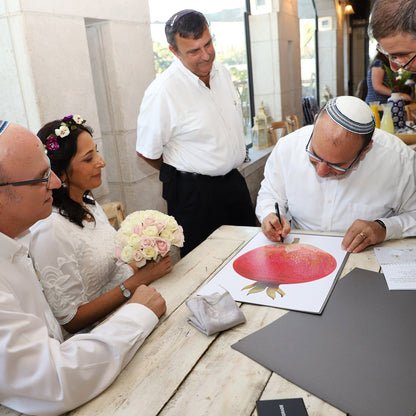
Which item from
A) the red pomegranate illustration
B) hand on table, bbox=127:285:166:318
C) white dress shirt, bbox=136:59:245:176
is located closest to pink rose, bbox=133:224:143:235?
hand on table, bbox=127:285:166:318

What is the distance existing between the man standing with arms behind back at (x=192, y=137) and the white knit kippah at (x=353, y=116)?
49.0 inches

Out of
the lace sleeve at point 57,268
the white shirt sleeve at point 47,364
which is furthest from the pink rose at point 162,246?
the white shirt sleeve at point 47,364

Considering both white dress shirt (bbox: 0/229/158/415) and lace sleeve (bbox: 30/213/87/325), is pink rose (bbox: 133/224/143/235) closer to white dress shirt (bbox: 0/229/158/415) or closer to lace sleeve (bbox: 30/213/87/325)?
lace sleeve (bbox: 30/213/87/325)

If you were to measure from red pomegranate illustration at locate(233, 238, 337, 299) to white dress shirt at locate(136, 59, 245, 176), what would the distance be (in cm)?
120

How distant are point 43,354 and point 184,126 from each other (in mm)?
2103

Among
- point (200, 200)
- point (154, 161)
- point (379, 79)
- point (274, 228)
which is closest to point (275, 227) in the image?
point (274, 228)

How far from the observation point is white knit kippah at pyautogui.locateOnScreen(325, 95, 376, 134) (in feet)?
5.63

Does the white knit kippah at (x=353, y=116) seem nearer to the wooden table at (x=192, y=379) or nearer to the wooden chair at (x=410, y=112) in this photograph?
the wooden table at (x=192, y=379)

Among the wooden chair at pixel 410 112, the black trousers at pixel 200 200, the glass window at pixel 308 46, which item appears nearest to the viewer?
the black trousers at pixel 200 200

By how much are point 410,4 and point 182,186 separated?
78.2 inches

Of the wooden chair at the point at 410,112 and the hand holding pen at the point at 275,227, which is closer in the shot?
the hand holding pen at the point at 275,227

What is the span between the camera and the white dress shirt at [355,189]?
1.97 m

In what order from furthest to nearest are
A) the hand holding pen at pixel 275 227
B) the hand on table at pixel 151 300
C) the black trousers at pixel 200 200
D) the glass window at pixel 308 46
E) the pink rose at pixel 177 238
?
the glass window at pixel 308 46
the black trousers at pixel 200 200
the hand holding pen at pixel 275 227
the pink rose at pixel 177 238
the hand on table at pixel 151 300

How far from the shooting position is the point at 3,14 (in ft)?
7.74
